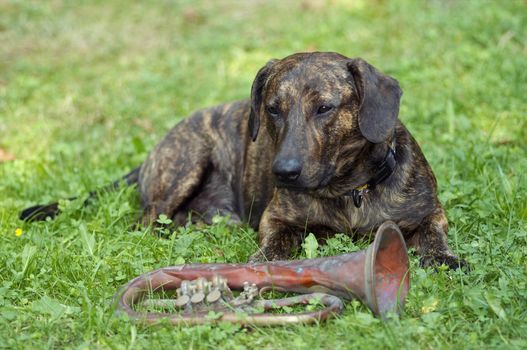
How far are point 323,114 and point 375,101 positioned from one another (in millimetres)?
316

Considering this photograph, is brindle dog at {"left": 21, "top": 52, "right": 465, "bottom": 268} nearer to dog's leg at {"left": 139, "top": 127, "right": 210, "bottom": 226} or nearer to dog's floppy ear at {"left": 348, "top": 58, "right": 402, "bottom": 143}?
dog's floppy ear at {"left": 348, "top": 58, "right": 402, "bottom": 143}

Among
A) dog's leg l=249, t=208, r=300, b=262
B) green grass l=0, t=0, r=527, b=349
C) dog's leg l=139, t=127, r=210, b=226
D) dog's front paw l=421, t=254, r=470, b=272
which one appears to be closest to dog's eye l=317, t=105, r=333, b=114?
green grass l=0, t=0, r=527, b=349

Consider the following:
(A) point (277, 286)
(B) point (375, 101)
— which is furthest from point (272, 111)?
(A) point (277, 286)

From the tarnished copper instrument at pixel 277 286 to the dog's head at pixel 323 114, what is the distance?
1.95 ft

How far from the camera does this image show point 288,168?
420 cm

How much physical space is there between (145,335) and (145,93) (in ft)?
17.2

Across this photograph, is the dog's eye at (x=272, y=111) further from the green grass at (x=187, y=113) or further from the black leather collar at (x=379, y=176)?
the green grass at (x=187, y=113)

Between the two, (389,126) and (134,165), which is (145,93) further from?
(389,126)

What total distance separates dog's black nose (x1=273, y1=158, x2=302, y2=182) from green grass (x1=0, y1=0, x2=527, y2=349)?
533mm

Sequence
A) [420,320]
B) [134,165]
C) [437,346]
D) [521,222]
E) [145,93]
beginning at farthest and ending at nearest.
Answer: [145,93], [134,165], [521,222], [420,320], [437,346]

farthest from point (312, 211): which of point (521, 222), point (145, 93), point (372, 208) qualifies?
point (145, 93)

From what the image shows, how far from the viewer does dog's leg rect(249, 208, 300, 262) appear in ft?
15.4

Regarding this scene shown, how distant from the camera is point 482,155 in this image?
583 centimetres

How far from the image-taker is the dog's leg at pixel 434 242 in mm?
4414
